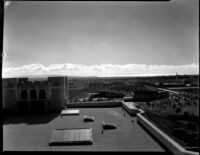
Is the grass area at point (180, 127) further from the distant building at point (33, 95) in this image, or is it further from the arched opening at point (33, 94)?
the arched opening at point (33, 94)

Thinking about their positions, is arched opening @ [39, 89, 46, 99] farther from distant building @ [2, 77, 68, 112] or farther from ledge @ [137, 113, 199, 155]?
ledge @ [137, 113, 199, 155]

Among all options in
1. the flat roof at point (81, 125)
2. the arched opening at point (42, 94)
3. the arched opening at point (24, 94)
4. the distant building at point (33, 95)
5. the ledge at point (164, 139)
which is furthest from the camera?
the arched opening at point (42, 94)

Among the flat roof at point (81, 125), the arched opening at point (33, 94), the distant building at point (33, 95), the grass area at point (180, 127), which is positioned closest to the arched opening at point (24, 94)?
the distant building at point (33, 95)

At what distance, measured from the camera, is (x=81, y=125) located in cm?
1950

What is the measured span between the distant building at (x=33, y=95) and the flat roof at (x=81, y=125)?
292 centimetres

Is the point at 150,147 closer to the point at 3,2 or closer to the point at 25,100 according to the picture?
the point at 3,2

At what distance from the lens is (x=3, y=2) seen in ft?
7.29

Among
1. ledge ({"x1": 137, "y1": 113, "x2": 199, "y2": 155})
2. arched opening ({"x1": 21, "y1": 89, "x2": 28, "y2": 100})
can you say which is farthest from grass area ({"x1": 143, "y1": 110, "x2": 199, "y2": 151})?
arched opening ({"x1": 21, "y1": 89, "x2": 28, "y2": 100})

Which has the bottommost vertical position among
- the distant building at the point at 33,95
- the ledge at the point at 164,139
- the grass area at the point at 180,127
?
the grass area at the point at 180,127

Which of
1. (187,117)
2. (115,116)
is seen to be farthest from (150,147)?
(187,117)

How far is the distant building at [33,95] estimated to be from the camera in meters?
26.6

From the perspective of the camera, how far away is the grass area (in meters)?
15.1

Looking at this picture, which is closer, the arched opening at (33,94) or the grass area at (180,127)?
the grass area at (180,127)

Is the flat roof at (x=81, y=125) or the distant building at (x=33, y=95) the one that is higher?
the distant building at (x=33, y=95)
